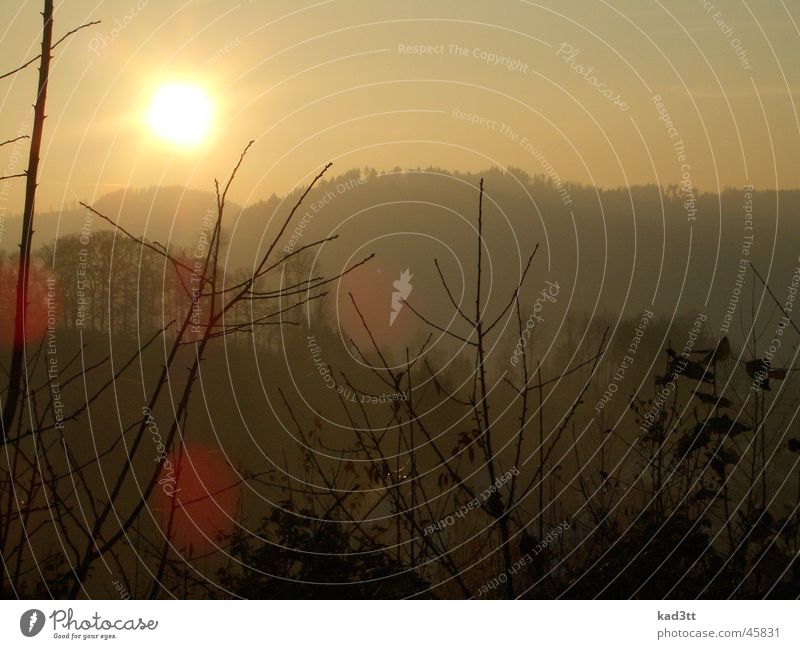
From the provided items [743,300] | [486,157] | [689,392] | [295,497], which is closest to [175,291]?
[295,497]

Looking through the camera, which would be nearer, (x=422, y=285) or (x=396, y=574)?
(x=396, y=574)

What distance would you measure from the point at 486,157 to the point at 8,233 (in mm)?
2044

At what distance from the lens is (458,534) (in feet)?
12.7

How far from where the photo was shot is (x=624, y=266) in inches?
167

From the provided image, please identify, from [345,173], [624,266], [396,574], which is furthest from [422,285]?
[396,574]

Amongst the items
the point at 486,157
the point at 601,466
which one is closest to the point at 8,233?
the point at 486,157

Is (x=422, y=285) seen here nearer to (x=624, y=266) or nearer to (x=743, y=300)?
(x=624, y=266)

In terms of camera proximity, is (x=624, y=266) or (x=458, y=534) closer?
(x=458, y=534)
